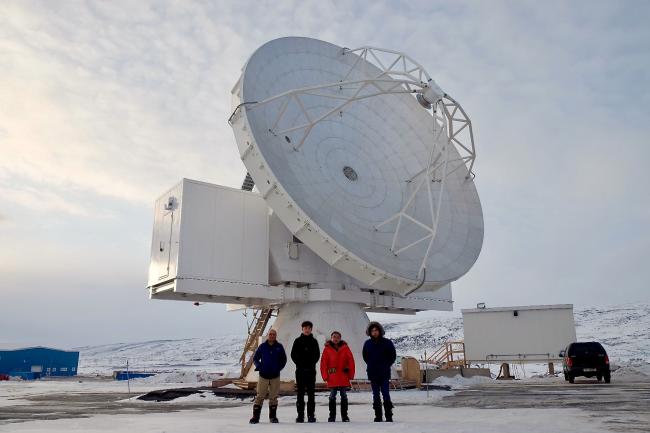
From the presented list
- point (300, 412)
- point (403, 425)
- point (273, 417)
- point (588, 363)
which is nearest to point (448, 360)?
point (588, 363)

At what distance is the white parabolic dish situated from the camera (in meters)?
17.8

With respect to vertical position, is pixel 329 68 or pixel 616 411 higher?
pixel 329 68

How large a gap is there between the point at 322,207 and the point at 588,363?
1312 centimetres

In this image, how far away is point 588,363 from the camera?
22594mm

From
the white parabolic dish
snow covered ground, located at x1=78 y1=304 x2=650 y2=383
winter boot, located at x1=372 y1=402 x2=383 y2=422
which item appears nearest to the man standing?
winter boot, located at x1=372 y1=402 x2=383 y2=422

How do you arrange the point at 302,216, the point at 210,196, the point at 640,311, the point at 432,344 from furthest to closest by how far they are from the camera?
the point at 640,311 < the point at 432,344 < the point at 210,196 < the point at 302,216

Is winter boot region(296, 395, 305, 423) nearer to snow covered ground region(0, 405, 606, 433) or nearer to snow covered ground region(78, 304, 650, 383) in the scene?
snow covered ground region(0, 405, 606, 433)

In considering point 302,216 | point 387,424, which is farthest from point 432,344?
point 387,424

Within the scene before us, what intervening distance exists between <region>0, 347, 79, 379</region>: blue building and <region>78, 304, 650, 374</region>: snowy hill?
19.4 meters

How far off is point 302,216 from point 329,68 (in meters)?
8.21

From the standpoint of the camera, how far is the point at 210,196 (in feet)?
71.6

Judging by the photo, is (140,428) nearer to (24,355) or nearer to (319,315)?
(319,315)

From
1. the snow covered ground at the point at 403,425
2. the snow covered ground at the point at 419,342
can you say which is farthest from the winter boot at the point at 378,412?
the snow covered ground at the point at 419,342

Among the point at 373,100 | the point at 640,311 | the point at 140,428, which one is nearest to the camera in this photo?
the point at 140,428
